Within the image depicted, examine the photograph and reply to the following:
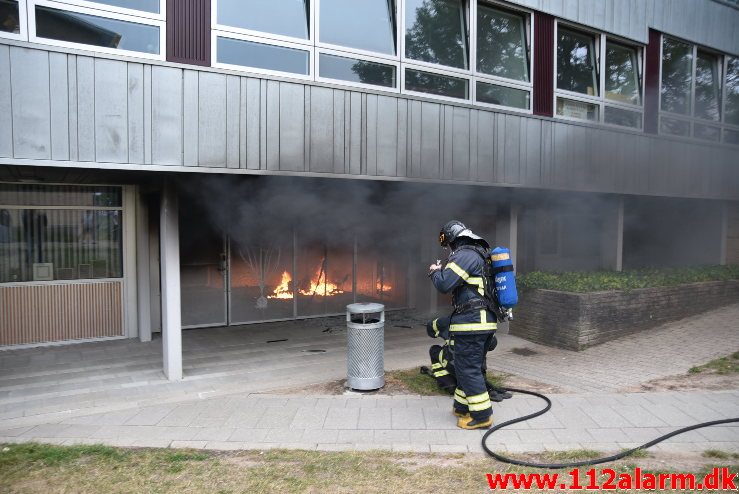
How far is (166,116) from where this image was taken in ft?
15.8

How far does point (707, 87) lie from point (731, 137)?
3.87 ft

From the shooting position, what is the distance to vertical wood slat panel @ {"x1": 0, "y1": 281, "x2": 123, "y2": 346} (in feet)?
22.1

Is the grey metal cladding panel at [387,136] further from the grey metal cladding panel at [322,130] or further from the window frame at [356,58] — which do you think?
the grey metal cladding panel at [322,130]

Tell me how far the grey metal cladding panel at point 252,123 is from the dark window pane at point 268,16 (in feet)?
2.39

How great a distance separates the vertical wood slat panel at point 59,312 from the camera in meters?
6.75

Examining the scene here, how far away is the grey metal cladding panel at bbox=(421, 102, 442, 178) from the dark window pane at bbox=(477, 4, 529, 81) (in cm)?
138

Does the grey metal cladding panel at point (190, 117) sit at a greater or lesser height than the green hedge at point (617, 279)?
greater

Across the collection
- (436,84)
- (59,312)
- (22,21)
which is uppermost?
(436,84)

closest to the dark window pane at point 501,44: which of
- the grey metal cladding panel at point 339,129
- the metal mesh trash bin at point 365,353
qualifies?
the grey metal cladding panel at point 339,129

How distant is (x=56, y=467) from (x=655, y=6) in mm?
11196

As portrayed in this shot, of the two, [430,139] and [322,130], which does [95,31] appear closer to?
[322,130]

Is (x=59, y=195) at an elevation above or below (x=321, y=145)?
below

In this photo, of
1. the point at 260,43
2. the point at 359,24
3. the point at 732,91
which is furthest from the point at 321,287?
the point at 732,91

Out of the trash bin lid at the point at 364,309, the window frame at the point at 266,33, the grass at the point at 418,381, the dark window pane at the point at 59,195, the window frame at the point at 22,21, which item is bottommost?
the grass at the point at 418,381
